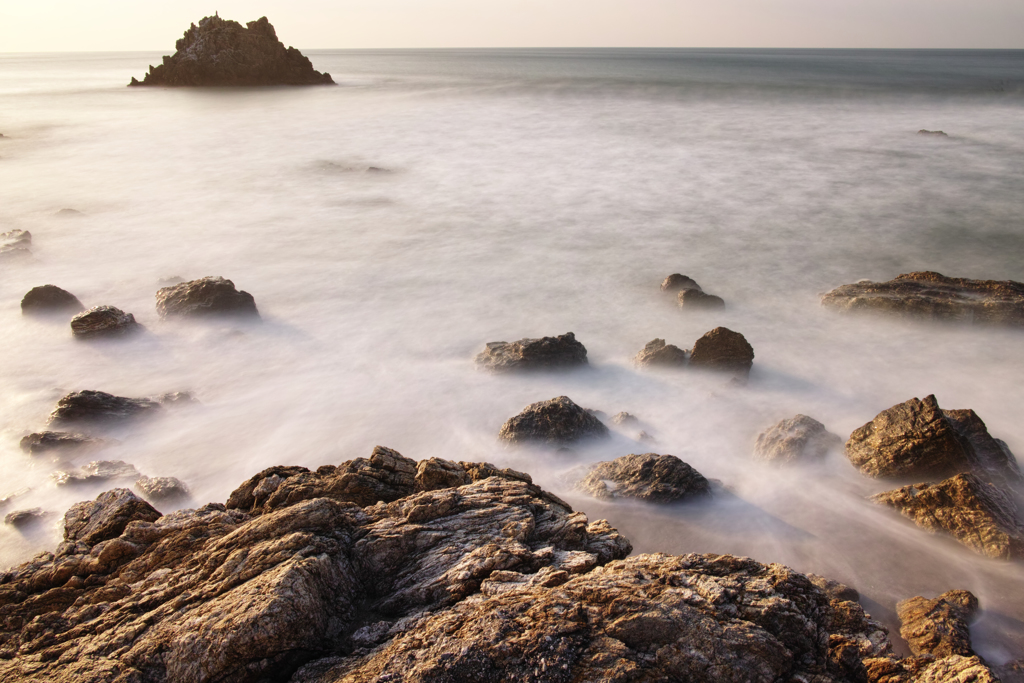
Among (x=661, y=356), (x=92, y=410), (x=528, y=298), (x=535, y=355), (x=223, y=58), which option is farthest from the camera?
(x=223, y=58)

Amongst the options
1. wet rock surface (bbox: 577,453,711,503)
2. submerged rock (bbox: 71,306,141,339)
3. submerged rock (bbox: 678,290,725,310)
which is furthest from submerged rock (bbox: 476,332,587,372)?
submerged rock (bbox: 71,306,141,339)

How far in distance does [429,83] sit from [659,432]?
181 ft

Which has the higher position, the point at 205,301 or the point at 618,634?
the point at 618,634

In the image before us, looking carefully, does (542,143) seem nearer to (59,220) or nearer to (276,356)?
(59,220)

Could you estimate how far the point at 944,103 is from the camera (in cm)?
3838

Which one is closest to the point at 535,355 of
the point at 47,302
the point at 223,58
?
the point at 47,302

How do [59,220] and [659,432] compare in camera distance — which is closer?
[659,432]

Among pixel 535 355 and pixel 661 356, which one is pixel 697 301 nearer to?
pixel 661 356

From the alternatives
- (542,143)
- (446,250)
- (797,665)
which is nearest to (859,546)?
(797,665)

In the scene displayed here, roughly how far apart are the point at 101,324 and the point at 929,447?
32.6 ft

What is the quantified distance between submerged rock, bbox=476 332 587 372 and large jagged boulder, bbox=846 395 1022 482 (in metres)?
3.39

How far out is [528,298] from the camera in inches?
435

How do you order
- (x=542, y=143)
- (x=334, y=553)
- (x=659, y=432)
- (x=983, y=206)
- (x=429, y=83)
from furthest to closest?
(x=429, y=83) < (x=542, y=143) < (x=983, y=206) < (x=659, y=432) < (x=334, y=553)

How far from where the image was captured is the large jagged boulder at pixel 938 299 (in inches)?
367
